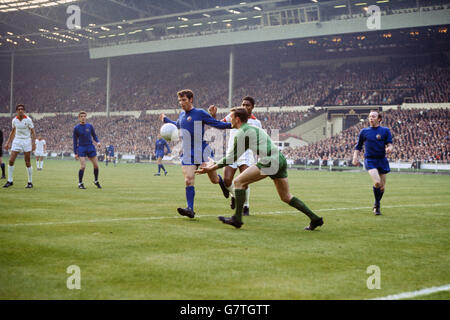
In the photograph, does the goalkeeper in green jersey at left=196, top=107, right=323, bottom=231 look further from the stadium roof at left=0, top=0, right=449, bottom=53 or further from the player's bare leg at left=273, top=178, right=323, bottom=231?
the stadium roof at left=0, top=0, right=449, bottom=53

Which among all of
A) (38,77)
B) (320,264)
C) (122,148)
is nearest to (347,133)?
(122,148)

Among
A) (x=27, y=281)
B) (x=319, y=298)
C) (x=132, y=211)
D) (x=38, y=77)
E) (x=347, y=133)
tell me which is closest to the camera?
(x=319, y=298)

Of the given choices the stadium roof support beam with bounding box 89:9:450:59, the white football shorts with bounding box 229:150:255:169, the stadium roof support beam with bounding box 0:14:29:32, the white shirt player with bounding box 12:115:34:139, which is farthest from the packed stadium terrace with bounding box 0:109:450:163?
the white football shorts with bounding box 229:150:255:169

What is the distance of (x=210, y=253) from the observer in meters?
6.16

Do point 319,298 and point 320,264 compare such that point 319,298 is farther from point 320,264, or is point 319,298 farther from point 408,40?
point 408,40

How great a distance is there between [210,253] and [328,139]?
44.2 metres

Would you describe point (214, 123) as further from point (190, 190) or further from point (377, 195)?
point (377, 195)

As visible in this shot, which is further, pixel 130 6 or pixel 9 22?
pixel 9 22

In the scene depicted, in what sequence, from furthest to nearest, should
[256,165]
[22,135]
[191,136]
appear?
[22,135]
[191,136]
[256,165]

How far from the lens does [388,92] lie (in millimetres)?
52969

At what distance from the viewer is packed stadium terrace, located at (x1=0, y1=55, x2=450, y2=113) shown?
175 ft

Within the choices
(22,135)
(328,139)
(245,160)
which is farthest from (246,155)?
(328,139)

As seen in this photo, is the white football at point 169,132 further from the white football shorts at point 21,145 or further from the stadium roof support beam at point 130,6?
the stadium roof support beam at point 130,6
